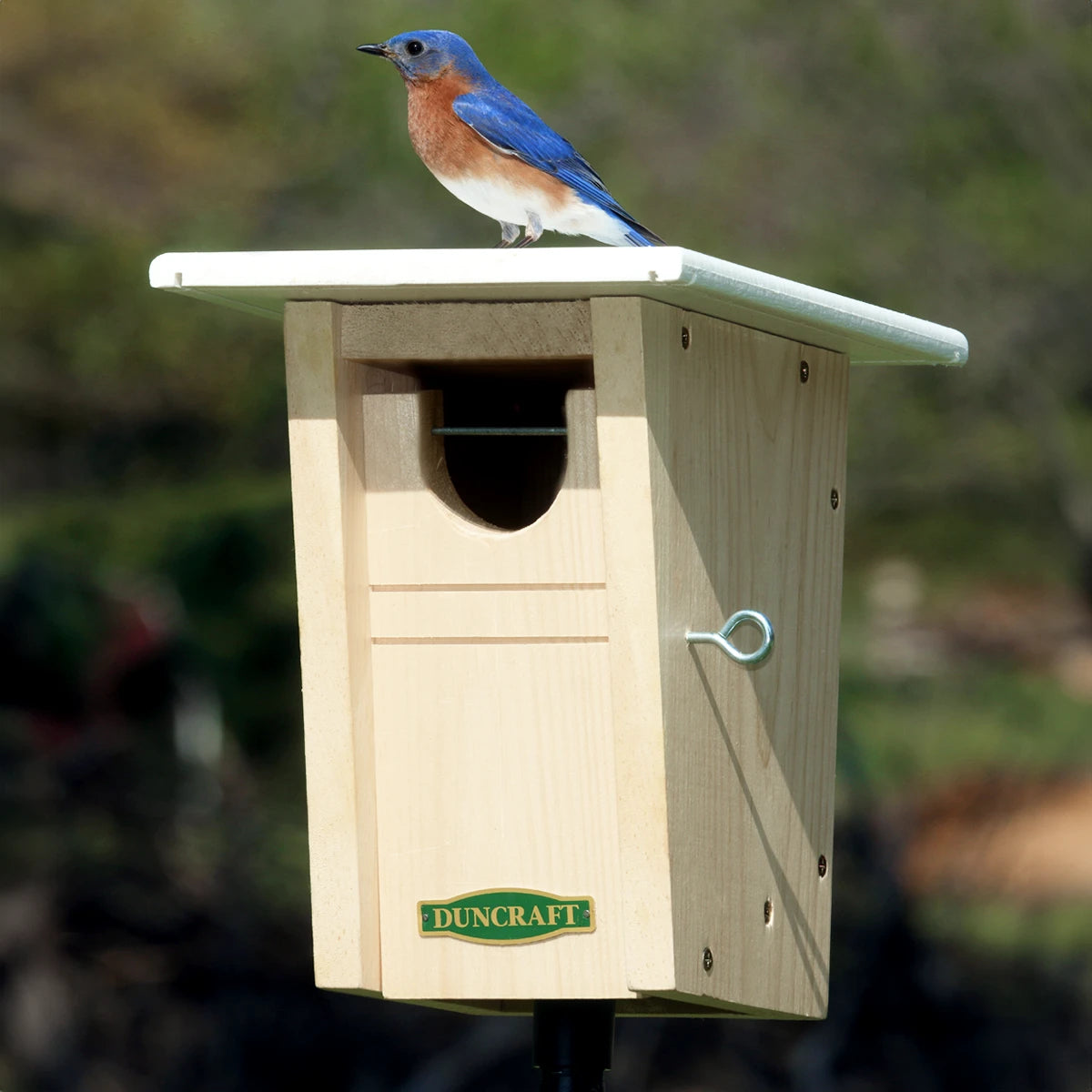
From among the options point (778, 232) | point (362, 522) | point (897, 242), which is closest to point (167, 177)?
point (778, 232)

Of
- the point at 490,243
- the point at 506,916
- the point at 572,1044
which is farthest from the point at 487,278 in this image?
the point at 490,243

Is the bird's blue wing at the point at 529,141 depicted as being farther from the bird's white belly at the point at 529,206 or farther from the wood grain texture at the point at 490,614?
the wood grain texture at the point at 490,614

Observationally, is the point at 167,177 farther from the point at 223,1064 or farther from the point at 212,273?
the point at 212,273

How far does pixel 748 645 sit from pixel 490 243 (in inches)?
388

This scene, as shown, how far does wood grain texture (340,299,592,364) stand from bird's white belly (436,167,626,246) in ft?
0.79

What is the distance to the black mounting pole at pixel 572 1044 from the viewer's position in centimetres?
211

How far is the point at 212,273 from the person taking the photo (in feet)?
6.71

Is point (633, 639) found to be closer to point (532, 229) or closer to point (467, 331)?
point (467, 331)

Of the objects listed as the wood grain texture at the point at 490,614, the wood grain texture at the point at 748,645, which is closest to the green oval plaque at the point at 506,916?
the wood grain texture at the point at 748,645

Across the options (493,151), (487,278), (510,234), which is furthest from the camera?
(510,234)

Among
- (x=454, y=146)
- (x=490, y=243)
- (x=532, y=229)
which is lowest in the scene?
(x=532, y=229)

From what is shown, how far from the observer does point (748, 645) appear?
2381 millimetres

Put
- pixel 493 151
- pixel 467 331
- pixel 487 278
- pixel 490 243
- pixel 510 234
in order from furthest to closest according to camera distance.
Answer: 1. pixel 490 243
2. pixel 510 234
3. pixel 493 151
4. pixel 467 331
5. pixel 487 278

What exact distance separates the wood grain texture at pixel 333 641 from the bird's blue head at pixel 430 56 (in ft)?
1.35
